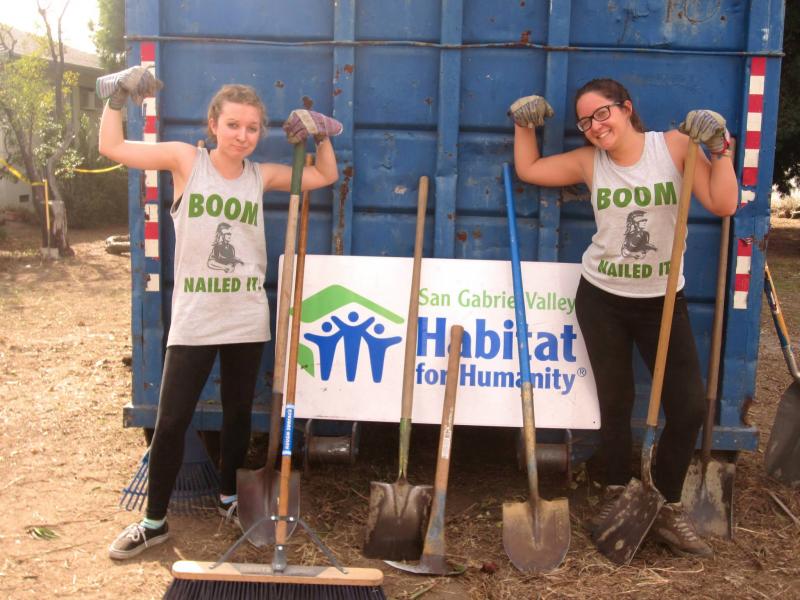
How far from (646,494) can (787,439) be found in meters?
1.35

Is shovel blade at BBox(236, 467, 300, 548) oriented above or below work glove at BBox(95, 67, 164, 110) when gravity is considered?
below

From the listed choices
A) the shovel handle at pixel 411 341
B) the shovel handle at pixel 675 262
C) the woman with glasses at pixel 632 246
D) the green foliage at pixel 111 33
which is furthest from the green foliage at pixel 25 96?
the shovel handle at pixel 675 262

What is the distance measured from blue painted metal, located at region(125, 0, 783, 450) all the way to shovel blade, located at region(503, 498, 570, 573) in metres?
0.97

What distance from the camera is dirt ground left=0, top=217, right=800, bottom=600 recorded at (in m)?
3.42

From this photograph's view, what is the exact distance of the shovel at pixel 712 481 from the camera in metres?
3.89

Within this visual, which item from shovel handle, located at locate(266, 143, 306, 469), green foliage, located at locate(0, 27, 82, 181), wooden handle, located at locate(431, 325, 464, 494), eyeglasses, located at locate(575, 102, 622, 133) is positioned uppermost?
green foliage, located at locate(0, 27, 82, 181)

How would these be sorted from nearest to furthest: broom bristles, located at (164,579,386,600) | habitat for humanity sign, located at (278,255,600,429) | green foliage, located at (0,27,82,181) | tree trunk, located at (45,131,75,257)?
broom bristles, located at (164,579,386,600), habitat for humanity sign, located at (278,255,600,429), tree trunk, located at (45,131,75,257), green foliage, located at (0,27,82,181)

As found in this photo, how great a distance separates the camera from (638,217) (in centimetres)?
359

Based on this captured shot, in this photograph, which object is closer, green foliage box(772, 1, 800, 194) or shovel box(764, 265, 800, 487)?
shovel box(764, 265, 800, 487)

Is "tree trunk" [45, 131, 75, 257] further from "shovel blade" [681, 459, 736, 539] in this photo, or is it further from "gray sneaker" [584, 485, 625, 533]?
"shovel blade" [681, 459, 736, 539]

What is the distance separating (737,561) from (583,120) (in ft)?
6.39

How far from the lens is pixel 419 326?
400cm

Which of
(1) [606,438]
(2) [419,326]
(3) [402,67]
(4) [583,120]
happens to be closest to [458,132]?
(3) [402,67]

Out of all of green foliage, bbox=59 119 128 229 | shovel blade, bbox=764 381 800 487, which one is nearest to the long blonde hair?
shovel blade, bbox=764 381 800 487
